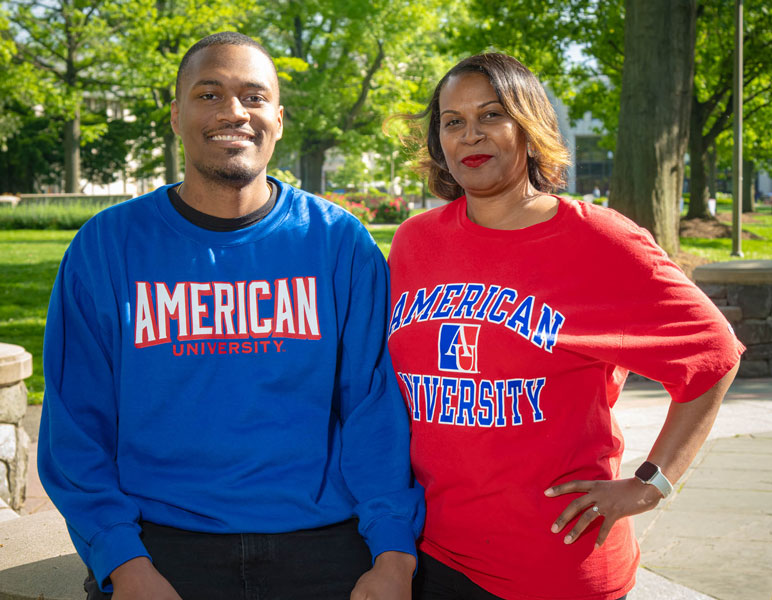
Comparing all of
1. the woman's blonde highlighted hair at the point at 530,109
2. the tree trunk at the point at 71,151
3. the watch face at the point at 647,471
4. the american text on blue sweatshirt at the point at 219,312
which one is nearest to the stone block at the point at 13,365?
the american text on blue sweatshirt at the point at 219,312

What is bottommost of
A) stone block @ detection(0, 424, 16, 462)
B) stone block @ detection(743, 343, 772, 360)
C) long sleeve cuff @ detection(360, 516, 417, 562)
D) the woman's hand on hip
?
stone block @ detection(743, 343, 772, 360)

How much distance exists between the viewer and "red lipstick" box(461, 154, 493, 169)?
244 cm

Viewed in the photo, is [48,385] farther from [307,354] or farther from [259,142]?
[259,142]

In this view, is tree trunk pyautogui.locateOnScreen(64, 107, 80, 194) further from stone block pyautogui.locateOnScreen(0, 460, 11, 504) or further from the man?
the man

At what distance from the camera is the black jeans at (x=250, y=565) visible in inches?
86.1

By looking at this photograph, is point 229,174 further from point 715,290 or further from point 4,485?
point 715,290

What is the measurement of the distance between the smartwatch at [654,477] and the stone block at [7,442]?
3.73 meters

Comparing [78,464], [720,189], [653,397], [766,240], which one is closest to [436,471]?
[78,464]

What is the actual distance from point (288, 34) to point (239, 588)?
3539cm

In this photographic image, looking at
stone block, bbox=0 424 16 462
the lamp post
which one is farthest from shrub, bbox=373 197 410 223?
stone block, bbox=0 424 16 462

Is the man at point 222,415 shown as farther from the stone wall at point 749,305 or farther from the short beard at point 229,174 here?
the stone wall at point 749,305

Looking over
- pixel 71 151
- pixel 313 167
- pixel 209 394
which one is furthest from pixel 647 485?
pixel 313 167

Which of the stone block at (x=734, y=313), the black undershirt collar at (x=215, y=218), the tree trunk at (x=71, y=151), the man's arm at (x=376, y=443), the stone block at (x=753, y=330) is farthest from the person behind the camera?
the tree trunk at (x=71, y=151)

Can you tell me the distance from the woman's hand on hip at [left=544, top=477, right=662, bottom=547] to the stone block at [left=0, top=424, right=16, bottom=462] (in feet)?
11.8
